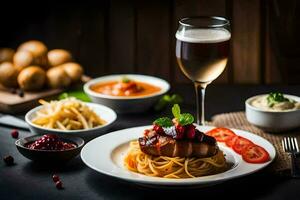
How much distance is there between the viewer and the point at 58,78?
12.6 ft

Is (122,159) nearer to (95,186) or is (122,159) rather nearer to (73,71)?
(95,186)

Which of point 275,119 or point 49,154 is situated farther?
point 275,119

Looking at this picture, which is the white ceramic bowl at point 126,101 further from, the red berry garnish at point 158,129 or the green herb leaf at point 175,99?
the red berry garnish at point 158,129

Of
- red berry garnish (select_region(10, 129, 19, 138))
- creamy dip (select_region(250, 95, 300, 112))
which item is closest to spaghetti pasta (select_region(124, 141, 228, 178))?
creamy dip (select_region(250, 95, 300, 112))

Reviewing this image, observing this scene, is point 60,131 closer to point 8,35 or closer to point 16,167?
point 16,167

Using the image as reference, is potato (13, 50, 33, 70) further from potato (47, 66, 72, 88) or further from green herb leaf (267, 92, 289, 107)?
green herb leaf (267, 92, 289, 107)

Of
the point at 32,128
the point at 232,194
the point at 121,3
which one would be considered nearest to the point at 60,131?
the point at 32,128

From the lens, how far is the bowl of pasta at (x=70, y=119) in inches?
Result: 117

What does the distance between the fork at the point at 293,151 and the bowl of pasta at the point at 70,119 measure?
802 millimetres

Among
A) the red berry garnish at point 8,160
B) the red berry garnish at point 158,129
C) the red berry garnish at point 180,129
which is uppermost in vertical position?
the red berry garnish at point 180,129

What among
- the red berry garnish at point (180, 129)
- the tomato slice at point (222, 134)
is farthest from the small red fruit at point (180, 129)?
the tomato slice at point (222, 134)

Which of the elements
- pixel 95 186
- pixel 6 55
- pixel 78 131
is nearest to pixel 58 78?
pixel 6 55

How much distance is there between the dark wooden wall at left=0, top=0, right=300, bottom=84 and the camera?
4.57m

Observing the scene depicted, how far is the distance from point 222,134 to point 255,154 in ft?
0.99
